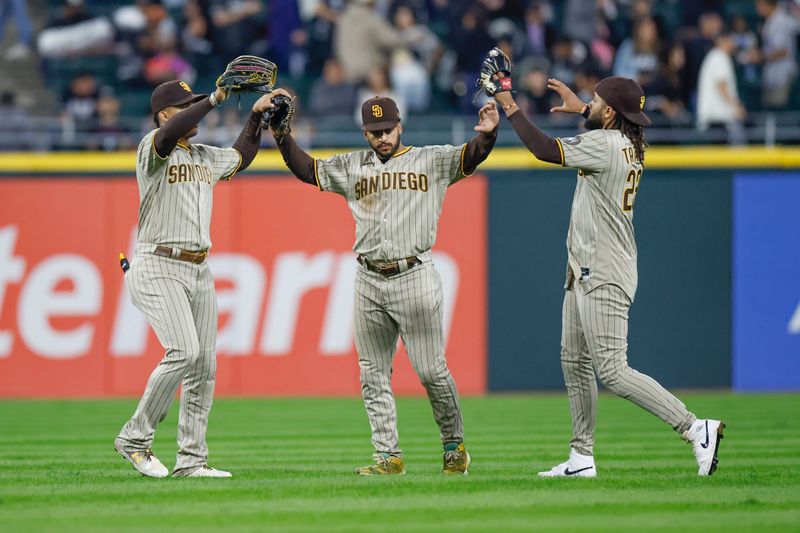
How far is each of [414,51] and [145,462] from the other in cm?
1025

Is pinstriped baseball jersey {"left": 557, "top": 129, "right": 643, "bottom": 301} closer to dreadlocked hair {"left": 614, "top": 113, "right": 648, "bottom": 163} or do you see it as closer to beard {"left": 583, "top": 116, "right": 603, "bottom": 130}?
dreadlocked hair {"left": 614, "top": 113, "right": 648, "bottom": 163}

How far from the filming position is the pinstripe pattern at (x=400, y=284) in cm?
796

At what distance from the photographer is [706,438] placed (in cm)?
768

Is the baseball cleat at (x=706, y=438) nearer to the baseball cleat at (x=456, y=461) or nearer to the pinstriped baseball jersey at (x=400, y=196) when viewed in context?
the baseball cleat at (x=456, y=461)

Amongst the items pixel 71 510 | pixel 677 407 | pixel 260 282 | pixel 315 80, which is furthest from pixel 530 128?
pixel 315 80

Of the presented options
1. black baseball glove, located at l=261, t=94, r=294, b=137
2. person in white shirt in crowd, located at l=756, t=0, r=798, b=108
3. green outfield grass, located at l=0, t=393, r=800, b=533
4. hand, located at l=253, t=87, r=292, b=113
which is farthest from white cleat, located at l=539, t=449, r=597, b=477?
person in white shirt in crowd, located at l=756, t=0, r=798, b=108

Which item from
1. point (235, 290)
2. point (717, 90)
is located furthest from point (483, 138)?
point (717, 90)

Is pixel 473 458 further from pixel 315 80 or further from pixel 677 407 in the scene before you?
pixel 315 80

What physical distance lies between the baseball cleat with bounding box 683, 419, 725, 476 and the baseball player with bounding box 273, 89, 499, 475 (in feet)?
4.25

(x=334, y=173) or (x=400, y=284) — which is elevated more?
(x=334, y=173)

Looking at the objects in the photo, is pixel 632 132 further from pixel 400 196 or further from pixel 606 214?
pixel 400 196

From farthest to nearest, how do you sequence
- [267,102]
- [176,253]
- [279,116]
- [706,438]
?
[279,116]
[267,102]
[176,253]
[706,438]

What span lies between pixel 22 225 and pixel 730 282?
7583 millimetres

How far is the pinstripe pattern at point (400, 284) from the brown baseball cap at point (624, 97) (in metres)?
0.87
